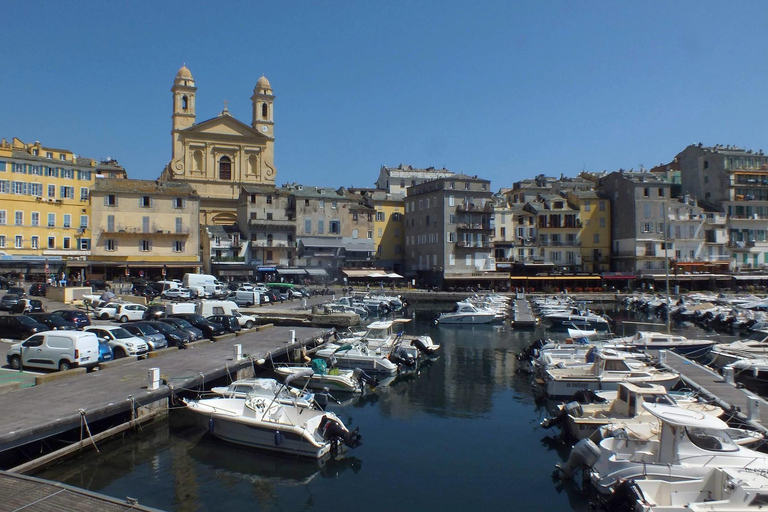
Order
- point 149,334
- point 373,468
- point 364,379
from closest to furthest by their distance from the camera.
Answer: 1. point 373,468
2. point 364,379
3. point 149,334

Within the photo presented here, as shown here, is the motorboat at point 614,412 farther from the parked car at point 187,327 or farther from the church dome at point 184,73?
the church dome at point 184,73

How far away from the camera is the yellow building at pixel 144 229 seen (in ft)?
219

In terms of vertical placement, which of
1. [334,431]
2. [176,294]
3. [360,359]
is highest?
[176,294]

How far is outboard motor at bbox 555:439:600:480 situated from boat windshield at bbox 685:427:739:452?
241 centimetres

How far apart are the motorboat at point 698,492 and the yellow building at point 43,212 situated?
62210mm

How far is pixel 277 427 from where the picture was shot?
18.8 m

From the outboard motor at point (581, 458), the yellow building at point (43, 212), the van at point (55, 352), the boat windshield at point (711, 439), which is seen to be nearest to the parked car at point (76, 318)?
the van at point (55, 352)

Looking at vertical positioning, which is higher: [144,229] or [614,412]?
[144,229]

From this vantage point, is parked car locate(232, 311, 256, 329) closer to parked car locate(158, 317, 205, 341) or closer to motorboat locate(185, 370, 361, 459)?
parked car locate(158, 317, 205, 341)

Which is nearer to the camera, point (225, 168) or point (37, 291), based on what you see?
point (37, 291)

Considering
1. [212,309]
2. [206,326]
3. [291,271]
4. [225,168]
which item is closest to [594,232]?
[291,271]

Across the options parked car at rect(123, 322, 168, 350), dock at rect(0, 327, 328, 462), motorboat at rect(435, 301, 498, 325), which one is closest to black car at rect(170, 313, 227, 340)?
dock at rect(0, 327, 328, 462)

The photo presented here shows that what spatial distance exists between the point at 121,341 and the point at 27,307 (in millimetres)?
17310

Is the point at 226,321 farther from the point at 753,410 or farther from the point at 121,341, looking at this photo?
the point at 753,410
